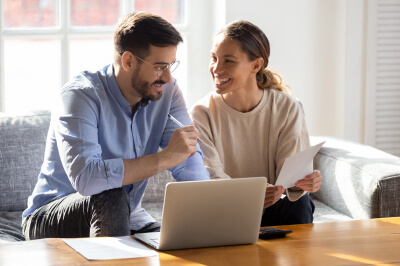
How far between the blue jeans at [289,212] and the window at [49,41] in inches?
53.6

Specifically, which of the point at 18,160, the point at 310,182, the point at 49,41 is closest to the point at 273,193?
the point at 310,182

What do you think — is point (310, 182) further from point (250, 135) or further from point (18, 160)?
point (18, 160)

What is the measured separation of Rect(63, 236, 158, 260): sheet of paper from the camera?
4.85 feet

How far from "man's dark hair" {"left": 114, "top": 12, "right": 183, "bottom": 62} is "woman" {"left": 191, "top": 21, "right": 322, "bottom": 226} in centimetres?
32

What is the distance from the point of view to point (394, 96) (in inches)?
Answer: 137

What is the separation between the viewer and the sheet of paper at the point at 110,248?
4.85 feet

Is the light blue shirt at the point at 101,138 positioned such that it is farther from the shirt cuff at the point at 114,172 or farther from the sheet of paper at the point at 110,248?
the sheet of paper at the point at 110,248

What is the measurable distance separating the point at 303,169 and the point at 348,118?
57.7 inches

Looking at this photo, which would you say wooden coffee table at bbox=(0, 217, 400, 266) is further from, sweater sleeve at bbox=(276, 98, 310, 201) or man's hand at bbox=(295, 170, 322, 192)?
sweater sleeve at bbox=(276, 98, 310, 201)

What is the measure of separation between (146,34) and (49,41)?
4.50 feet

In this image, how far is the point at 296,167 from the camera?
1987 mm

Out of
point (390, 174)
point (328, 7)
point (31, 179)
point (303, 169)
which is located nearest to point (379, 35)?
point (328, 7)

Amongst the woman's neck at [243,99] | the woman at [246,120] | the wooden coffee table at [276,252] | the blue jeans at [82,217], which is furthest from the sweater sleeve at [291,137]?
the blue jeans at [82,217]

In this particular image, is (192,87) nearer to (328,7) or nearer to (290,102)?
(328,7)
